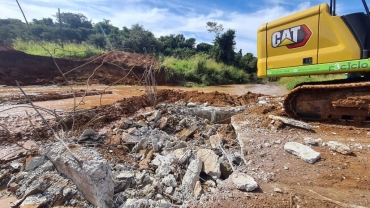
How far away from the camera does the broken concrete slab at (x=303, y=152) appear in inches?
114

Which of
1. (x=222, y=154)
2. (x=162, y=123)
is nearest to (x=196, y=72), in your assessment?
(x=162, y=123)

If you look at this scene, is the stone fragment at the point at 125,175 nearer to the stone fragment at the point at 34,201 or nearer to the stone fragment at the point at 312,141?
the stone fragment at the point at 34,201

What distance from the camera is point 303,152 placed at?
303cm

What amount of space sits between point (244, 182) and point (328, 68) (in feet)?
9.11

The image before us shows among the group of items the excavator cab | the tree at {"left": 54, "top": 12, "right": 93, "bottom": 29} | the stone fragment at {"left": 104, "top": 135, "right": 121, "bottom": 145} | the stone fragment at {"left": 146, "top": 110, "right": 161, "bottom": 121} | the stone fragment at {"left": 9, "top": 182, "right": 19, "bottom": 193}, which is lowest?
the stone fragment at {"left": 9, "top": 182, "right": 19, "bottom": 193}

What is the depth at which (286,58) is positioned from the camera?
446 cm

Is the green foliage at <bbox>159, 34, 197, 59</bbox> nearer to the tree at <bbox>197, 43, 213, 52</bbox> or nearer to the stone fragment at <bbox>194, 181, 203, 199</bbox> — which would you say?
the tree at <bbox>197, 43, 213, 52</bbox>

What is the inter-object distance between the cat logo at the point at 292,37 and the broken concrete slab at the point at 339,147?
1883 mm

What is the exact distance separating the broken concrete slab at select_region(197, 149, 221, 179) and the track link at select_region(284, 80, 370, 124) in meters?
2.33

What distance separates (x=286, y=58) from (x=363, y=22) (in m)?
1.27

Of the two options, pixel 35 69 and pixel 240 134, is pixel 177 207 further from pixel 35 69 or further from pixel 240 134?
pixel 35 69

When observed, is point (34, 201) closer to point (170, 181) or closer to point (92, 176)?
point (92, 176)

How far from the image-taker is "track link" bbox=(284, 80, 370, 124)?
3820 mm

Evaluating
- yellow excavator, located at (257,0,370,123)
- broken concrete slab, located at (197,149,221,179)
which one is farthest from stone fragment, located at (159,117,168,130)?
yellow excavator, located at (257,0,370,123)
